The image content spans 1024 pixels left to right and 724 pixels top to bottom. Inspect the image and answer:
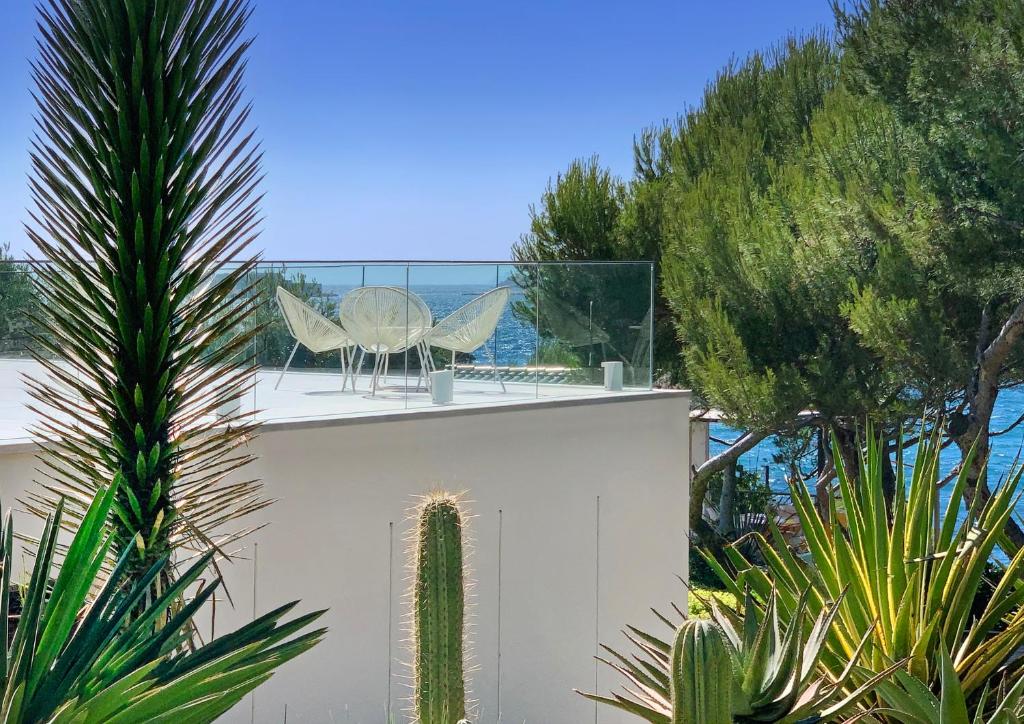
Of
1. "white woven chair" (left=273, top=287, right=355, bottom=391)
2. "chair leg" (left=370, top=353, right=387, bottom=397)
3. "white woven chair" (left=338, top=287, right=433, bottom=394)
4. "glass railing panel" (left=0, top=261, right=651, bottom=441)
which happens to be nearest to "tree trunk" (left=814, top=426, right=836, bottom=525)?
"glass railing panel" (left=0, top=261, right=651, bottom=441)

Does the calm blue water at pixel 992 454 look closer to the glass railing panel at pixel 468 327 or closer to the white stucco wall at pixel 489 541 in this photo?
the white stucco wall at pixel 489 541

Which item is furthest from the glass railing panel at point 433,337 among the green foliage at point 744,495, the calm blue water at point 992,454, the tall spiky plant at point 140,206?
the green foliage at point 744,495

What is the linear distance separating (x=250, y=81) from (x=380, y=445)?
3658mm

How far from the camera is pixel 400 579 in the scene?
7094mm

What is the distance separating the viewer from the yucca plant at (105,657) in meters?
2.05

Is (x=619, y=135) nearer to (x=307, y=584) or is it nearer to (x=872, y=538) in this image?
(x=307, y=584)

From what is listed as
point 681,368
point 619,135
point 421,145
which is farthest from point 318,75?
point 681,368

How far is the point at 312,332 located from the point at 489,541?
193cm

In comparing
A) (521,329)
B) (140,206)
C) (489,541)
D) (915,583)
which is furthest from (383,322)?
(915,583)

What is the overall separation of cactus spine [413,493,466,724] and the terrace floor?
8.51 feet

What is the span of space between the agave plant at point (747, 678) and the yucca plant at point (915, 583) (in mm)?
211

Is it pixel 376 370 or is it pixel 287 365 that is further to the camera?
pixel 376 370

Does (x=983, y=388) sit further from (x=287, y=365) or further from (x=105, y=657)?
(x=105, y=657)

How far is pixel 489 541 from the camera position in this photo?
298 inches
